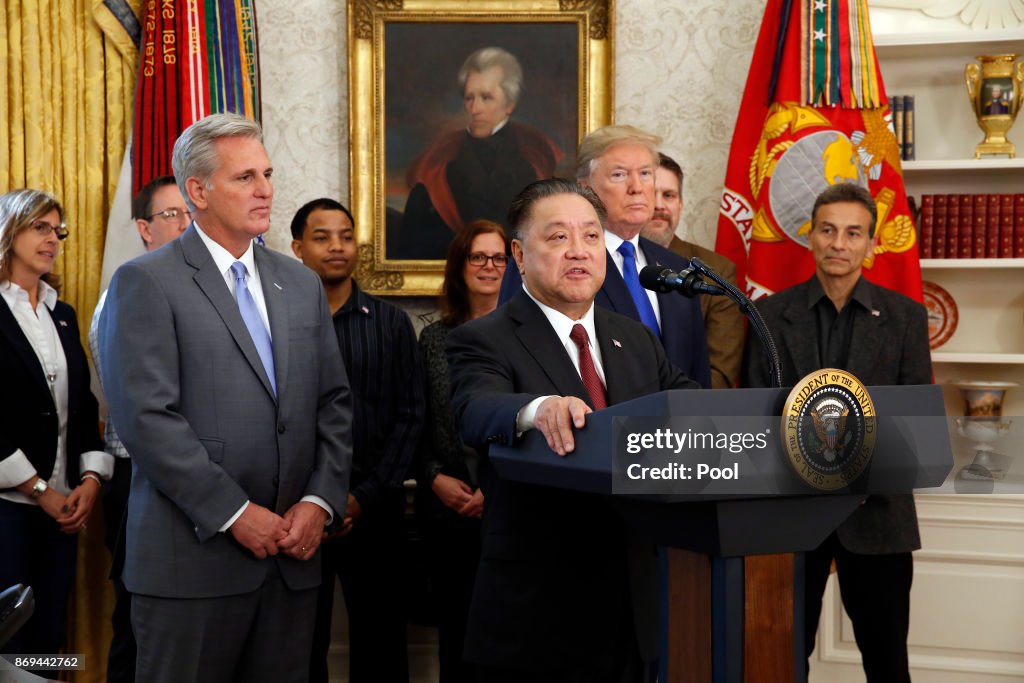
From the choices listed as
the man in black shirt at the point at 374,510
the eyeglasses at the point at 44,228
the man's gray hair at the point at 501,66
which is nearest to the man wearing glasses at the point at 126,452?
the eyeglasses at the point at 44,228

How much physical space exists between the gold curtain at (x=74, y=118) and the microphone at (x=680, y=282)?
2.90 m

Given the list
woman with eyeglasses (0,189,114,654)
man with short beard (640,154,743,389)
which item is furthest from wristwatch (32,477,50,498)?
man with short beard (640,154,743,389)

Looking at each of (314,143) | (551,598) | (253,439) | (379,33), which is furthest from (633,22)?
(551,598)

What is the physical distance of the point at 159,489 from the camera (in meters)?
2.26

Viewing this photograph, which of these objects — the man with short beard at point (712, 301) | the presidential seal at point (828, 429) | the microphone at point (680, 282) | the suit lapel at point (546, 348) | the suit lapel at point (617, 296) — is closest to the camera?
the presidential seal at point (828, 429)

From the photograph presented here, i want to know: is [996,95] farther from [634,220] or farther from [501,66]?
[634,220]

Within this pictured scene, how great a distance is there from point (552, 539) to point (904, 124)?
2.92m

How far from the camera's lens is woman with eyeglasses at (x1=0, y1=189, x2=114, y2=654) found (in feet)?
10.1

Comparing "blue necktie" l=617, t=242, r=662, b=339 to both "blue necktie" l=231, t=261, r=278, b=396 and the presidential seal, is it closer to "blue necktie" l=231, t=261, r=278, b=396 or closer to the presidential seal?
"blue necktie" l=231, t=261, r=278, b=396

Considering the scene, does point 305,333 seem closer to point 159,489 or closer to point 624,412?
point 159,489

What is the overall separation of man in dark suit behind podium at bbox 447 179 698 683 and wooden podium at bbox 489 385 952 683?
372 millimetres

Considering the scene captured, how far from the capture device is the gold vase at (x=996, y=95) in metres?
3.92

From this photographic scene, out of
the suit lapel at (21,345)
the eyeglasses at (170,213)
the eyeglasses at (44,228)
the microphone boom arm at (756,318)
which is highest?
the eyeglasses at (170,213)

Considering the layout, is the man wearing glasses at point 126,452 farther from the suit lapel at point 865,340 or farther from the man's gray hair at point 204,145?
the suit lapel at point 865,340
